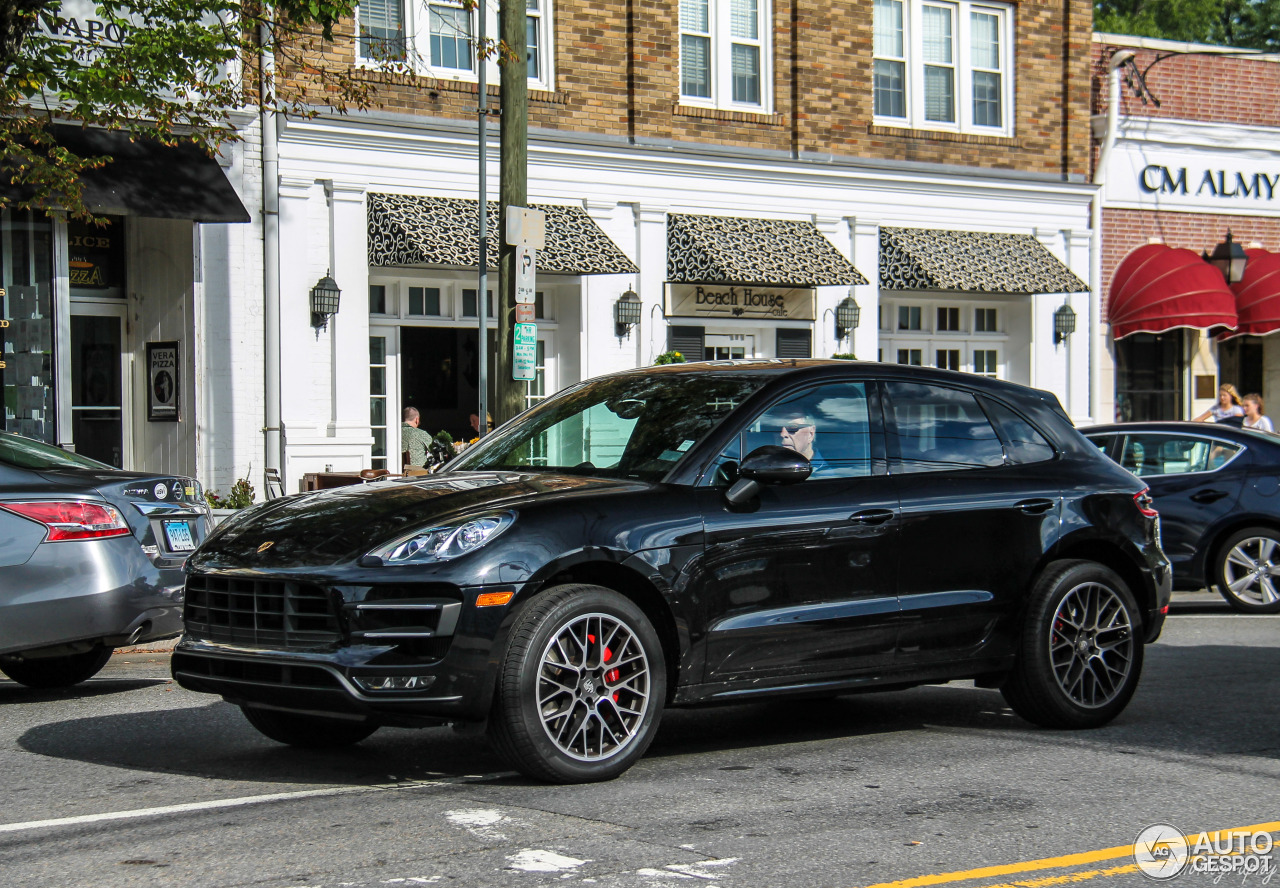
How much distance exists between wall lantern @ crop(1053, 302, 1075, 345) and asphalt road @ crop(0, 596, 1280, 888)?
15638mm

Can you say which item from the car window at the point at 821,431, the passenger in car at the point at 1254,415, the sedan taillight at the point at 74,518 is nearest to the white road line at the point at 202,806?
the car window at the point at 821,431

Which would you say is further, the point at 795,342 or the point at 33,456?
the point at 795,342

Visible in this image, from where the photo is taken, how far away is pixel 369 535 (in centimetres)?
580

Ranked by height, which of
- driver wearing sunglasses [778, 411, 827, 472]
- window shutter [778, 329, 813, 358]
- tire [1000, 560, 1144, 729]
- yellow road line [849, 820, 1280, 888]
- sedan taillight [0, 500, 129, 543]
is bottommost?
yellow road line [849, 820, 1280, 888]

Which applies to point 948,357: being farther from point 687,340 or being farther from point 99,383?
point 99,383

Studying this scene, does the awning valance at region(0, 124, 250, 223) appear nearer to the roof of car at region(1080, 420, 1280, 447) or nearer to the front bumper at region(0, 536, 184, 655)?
the front bumper at region(0, 536, 184, 655)

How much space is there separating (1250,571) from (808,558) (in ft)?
25.9

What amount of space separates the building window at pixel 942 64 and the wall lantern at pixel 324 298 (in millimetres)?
8719

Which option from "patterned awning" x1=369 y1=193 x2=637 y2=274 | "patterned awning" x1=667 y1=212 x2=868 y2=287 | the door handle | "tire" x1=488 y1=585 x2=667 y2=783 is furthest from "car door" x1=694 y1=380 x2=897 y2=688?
"patterned awning" x1=667 y1=212 x2=868 y2=287

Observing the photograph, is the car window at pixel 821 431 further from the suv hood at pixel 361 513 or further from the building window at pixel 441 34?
the building window at pixel 441 34

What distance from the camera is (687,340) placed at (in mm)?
20531

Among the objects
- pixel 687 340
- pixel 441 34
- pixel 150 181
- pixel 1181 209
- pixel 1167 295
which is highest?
pixel 441 34

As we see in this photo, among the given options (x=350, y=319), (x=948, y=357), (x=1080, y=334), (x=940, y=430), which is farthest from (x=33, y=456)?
(x=1080, y=334)

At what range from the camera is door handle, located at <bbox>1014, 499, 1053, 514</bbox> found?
7188mm
